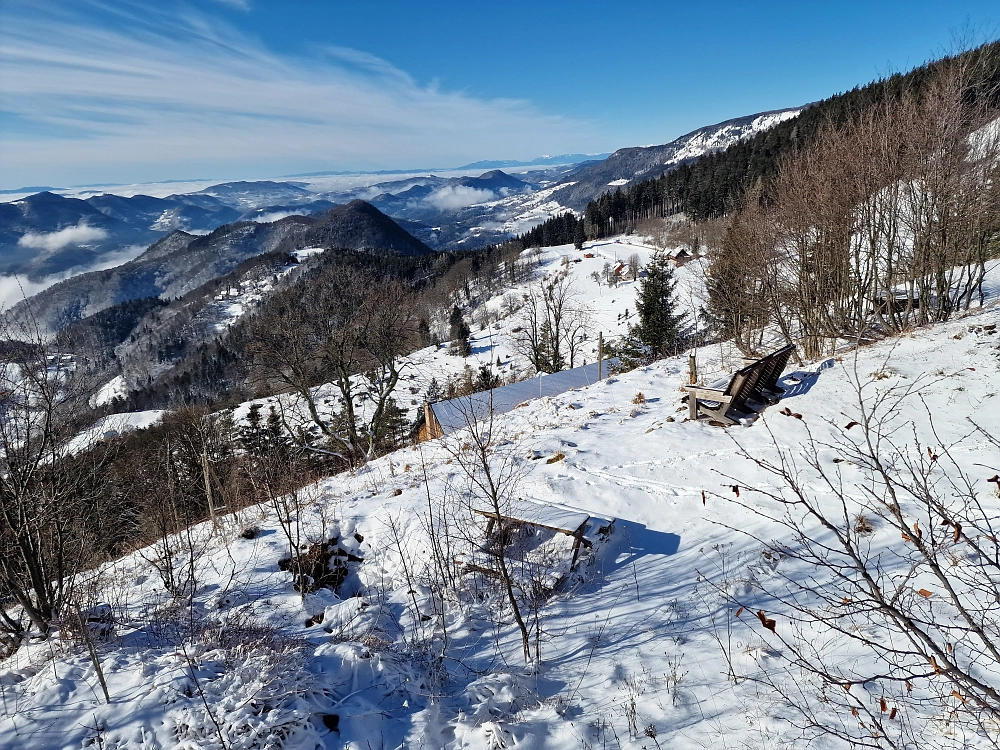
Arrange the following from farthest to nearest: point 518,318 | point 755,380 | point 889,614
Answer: point 518,318
point 755,380
point 889,614

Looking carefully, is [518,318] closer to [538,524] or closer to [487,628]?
[538,524]

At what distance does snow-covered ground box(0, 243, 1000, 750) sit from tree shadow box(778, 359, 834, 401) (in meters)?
0.27

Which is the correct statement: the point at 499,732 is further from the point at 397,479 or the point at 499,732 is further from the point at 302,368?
the point at 302,368

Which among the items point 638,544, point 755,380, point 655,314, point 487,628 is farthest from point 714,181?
point 487,628

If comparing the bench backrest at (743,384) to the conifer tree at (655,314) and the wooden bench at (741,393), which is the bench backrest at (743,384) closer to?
the wooden bench at (741,393)

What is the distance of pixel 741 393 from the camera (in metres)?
8.60

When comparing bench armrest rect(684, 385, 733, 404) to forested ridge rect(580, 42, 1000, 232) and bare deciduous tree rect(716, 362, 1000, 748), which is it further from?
forested ridge rect(580, 42, 1000, 232)

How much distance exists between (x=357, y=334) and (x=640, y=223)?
3693 inches

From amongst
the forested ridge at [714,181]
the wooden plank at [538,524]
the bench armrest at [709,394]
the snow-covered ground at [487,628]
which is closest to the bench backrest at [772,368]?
the snow-covered ground at [487,628]

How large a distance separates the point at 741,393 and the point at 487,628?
6211 millimetres

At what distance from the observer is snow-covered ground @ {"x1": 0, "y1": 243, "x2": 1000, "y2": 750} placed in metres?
3.51

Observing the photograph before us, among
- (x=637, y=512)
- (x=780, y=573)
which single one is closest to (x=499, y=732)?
(x=780, y=573)

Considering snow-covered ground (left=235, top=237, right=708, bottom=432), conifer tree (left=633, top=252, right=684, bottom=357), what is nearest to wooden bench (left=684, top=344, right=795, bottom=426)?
conifer tree (left=633, top=252, right=684, bottom=357)

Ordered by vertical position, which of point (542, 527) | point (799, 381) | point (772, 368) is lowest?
point (542, 527)
